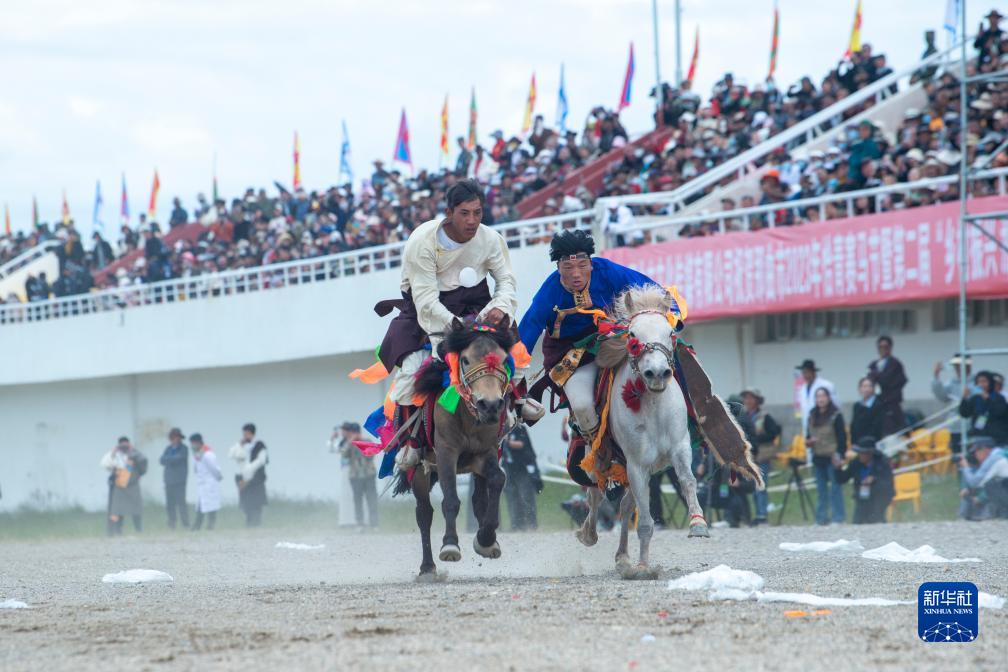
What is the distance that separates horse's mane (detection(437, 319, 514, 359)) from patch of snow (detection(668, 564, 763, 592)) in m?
1.99

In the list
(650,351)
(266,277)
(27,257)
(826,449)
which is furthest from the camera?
(27,257)

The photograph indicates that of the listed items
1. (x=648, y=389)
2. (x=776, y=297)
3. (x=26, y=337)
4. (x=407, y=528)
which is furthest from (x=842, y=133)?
(x=26, y=337)

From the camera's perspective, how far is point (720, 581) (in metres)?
8.42

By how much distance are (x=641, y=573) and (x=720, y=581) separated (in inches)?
50.3

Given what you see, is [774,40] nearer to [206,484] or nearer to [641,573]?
[206,484]

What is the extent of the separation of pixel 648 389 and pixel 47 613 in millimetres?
3836

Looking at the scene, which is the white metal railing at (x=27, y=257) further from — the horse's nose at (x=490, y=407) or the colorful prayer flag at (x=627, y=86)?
the horse's nose at (x=490, y=407)

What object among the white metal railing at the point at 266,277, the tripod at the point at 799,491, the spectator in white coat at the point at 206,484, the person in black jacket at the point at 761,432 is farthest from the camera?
the spectator in white coat at the point at 206,484

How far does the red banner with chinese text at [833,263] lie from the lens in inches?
714

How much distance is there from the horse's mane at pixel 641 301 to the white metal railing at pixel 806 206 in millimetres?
8812

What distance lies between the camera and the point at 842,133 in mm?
23234

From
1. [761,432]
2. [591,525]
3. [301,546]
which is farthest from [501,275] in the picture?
[761,432]

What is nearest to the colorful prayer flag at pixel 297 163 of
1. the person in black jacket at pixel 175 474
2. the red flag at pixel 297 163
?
the red flag at pixel 297 163

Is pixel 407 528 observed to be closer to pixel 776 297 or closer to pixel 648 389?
pixel 776 297
